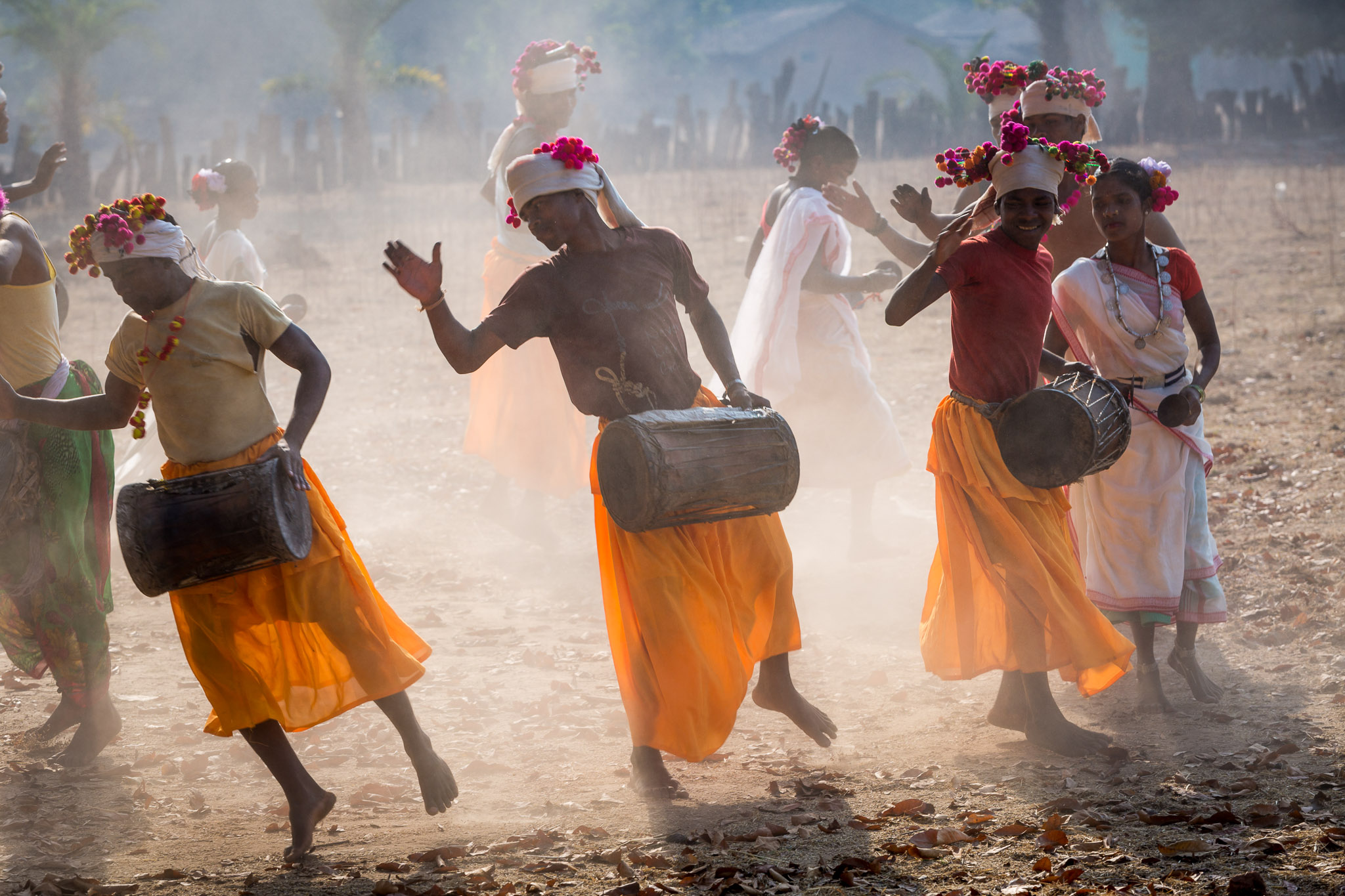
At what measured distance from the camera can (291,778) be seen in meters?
3.89

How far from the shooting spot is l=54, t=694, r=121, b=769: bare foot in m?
4.80

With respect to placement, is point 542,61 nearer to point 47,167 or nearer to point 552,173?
point 47,167

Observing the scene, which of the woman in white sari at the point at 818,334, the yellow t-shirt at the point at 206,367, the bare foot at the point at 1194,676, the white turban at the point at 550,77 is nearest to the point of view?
the yellow t-shirt at the point at 206,367

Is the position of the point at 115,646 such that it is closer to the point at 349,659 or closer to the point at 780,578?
the point at 349,659

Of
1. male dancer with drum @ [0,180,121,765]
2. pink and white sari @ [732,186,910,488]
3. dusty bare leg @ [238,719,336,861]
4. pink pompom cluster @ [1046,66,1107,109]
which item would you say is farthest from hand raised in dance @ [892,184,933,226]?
male dancer with drum @ [0,180,121,765]

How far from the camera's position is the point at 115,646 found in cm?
621

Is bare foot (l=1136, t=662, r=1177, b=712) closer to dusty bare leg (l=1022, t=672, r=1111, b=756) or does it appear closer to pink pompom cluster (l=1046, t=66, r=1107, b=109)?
dusty bare leg (l=1022, t=672, r=1111, b=756)

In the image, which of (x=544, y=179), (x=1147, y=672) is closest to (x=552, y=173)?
(x=544, y=179)

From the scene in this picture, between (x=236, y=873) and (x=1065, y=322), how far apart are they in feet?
11.9

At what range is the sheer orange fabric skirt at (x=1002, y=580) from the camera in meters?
4.32

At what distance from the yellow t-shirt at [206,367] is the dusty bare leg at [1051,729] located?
2.84 m

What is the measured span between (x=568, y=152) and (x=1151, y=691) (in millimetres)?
3037

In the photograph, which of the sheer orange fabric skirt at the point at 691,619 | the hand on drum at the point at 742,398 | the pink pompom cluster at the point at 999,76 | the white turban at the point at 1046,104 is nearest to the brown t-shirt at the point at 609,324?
the hand on drum at the point at 742,398

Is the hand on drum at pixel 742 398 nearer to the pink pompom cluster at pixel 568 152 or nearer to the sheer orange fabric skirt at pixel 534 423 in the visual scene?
the pink pompom cluster at pixel 568 152
